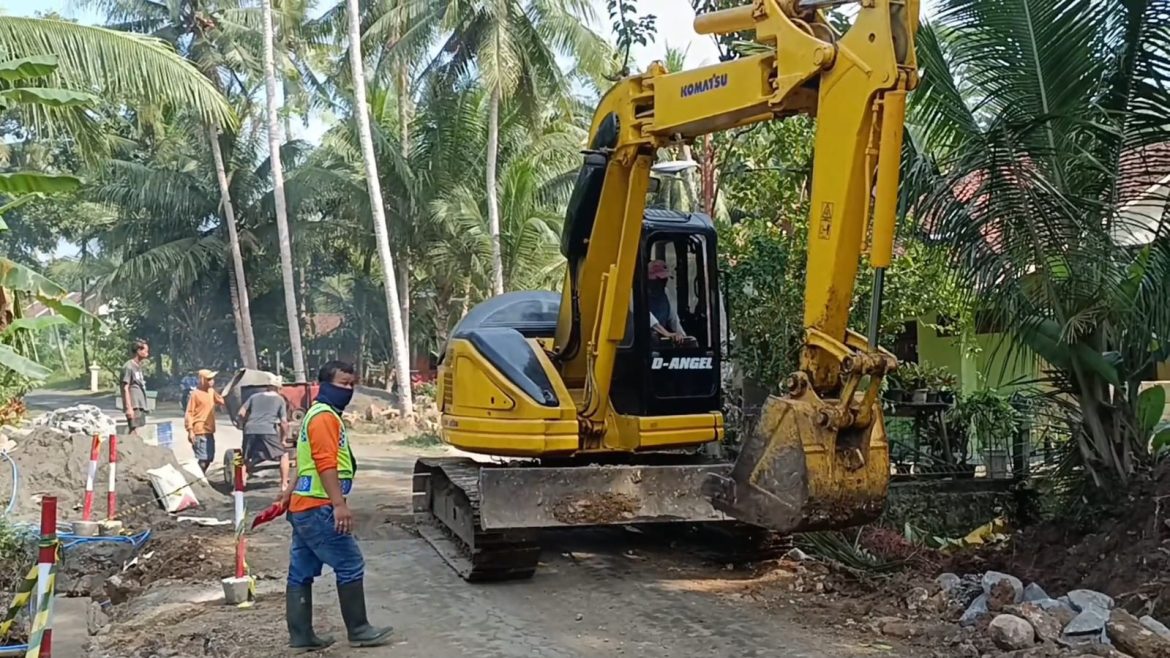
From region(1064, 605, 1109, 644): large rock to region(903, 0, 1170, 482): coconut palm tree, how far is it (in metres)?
1.87

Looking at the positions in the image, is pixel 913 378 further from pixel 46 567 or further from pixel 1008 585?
pixel 46 567

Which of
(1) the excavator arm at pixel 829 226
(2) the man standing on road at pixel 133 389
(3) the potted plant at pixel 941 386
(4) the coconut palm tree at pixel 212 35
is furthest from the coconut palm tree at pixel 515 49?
(1) the excavator arm at pixel 829 226

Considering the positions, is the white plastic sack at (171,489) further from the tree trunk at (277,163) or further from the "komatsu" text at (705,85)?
the tree trunk at (277,163)

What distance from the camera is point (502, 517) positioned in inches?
291

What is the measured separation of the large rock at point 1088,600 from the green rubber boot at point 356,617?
4062 mm

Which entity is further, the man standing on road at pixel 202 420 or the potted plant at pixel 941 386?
the man standing on road at pixel 202 420

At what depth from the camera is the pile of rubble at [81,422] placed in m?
13.5

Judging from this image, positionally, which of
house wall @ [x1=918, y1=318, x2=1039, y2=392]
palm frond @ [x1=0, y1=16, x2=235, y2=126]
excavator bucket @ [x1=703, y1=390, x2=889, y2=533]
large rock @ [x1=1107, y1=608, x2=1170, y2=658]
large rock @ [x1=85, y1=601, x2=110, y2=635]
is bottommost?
large rock @ [x1=85, y1=601, x2=110, y2=635]

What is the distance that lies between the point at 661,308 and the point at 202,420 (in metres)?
7.19

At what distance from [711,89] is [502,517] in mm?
3176

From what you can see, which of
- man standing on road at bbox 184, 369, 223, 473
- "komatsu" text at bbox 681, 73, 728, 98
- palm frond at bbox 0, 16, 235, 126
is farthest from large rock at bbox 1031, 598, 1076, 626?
man standing on road at bbox 184, 369, 223, 473

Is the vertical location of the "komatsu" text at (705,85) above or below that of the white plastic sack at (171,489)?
above

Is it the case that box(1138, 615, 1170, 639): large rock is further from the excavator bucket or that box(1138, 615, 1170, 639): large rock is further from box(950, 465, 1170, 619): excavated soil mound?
the excavator bucket

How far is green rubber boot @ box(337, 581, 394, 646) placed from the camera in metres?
6.35
